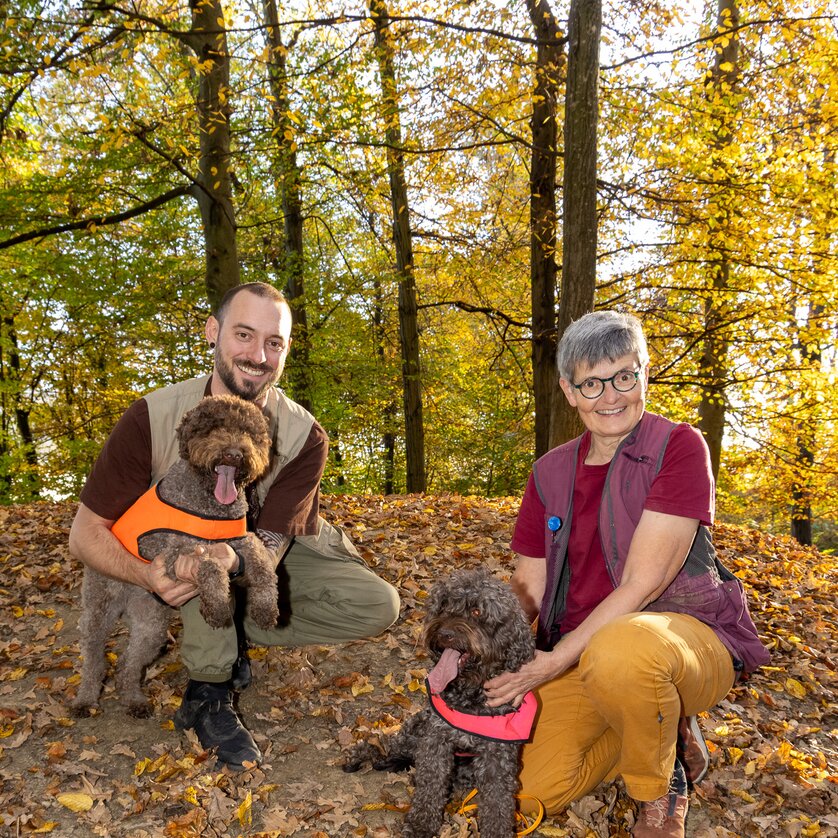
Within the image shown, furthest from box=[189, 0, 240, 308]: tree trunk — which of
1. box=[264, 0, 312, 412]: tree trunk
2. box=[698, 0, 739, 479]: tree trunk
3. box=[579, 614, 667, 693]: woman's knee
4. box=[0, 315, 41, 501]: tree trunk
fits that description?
box=[0, 315, 41, 501]: tree trunk

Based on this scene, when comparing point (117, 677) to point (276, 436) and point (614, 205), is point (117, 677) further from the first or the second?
point (614, 205)

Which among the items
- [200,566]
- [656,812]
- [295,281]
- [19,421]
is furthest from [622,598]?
[19,421]

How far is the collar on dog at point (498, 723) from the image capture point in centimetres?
281

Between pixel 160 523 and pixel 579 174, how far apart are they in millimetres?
5897

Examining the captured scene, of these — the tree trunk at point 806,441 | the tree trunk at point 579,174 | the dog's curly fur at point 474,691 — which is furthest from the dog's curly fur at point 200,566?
the tree trunk at point 806,441

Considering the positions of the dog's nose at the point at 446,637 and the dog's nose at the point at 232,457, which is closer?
the dog's nose at the point at 446,637

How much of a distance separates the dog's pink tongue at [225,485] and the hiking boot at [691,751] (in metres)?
2.56

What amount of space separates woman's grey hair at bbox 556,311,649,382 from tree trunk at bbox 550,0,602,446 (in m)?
4.12

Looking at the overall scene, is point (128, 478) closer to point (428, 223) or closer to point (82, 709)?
point (82, 709)

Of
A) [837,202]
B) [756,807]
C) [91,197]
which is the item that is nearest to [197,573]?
[756,807]

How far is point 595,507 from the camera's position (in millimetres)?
3266

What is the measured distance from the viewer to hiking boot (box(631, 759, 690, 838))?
2.89 meters

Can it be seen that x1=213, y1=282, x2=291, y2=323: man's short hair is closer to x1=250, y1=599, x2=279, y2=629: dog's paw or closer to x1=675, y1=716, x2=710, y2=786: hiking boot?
x1=250, y1=599, x2=279, y2=629: dog's paw

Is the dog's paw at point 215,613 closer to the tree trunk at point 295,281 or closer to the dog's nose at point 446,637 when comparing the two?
the dog's nose at point 446,637
